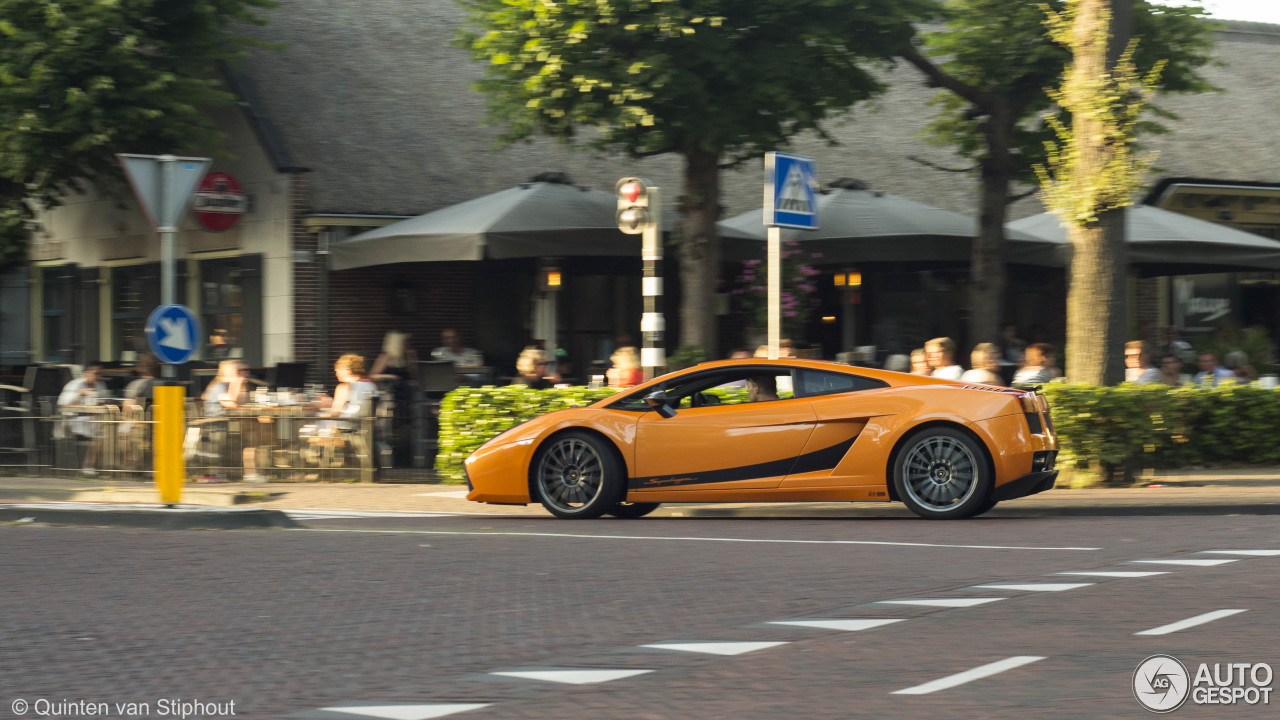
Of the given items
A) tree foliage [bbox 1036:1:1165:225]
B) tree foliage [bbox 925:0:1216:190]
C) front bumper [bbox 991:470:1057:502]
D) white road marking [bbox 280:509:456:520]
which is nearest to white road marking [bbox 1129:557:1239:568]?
front bumper [bbox 991:470:1057:502]

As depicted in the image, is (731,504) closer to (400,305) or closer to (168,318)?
(168,318)

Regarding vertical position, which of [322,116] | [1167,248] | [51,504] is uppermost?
→ [322,116]

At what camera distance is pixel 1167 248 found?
65.4 feet

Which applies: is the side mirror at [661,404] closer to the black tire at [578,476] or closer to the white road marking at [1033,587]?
the black tire at [578,476]

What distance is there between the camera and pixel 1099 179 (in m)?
14.8

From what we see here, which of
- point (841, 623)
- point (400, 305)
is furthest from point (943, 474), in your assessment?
point (400, 305)

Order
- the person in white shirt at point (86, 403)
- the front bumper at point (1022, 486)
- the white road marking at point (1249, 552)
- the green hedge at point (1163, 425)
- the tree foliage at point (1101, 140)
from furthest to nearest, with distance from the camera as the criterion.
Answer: the person in white shirt at point (86, 403) → the tree foliage at point (1101, 140) → the green hedge at point (1163, 425) → the front bumper at point (1022, 486) → the white road marking at point (1249, 552)

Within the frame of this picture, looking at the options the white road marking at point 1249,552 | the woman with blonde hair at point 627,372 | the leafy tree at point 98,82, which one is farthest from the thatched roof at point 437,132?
the white road marking at point 1249,552

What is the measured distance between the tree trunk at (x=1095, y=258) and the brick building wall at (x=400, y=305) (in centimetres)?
1106

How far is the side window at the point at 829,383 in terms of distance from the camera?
1252 centimetres

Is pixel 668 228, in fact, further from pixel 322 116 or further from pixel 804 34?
pixel 322 116

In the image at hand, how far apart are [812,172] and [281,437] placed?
6.71 m

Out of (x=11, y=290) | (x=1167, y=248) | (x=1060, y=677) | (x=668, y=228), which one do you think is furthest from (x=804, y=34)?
(x=11, y=290)

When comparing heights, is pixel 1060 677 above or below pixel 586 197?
below
